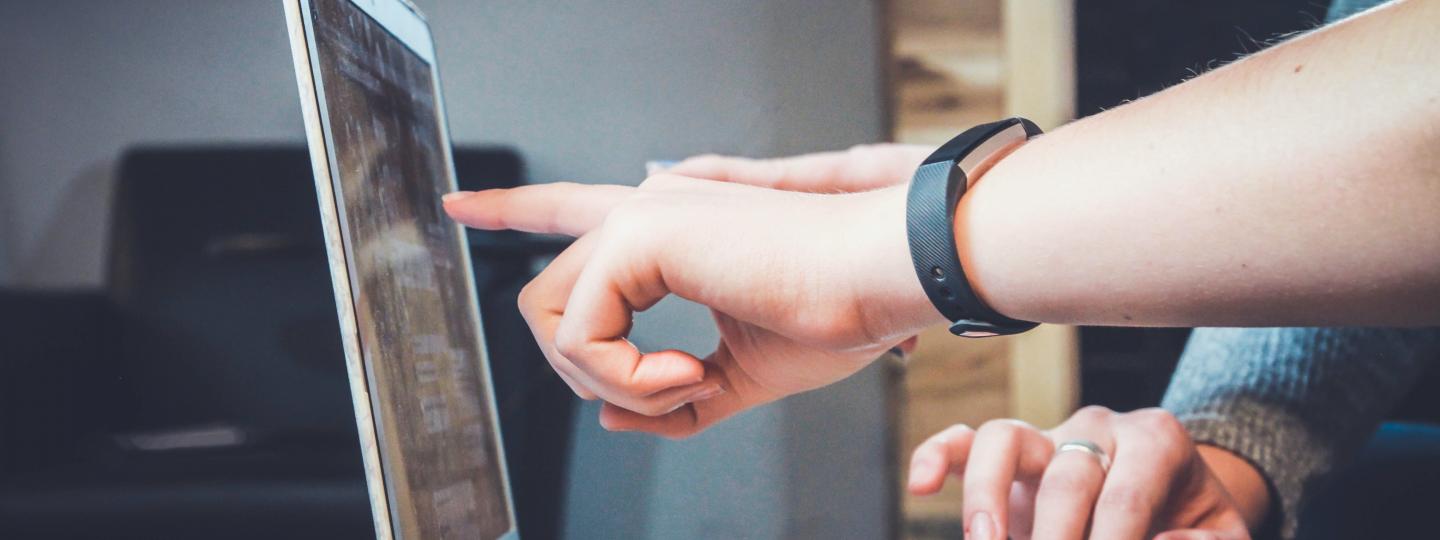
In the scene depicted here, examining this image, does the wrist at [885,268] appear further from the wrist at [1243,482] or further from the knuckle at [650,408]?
the wrist at [1243,482]

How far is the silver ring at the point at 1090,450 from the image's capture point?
23.4 inches

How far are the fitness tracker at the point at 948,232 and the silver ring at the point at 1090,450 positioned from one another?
145 mm

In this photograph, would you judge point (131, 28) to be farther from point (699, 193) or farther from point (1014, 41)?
point (1014, 41)

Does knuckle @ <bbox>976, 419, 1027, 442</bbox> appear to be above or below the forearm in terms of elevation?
below

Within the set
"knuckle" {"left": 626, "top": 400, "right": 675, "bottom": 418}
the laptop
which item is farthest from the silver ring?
the laptop

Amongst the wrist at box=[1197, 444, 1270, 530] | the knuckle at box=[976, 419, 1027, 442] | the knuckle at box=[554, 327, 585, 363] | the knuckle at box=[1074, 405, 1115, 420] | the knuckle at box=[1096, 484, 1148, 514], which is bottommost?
the wrist at box=[1197, 444, 1270, 530]

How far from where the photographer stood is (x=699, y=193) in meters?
0.55

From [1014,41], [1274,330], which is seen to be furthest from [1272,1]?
[1274,330]

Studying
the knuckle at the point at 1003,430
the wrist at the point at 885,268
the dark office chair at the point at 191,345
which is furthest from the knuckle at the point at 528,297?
the dark office chair at the point at 191,345

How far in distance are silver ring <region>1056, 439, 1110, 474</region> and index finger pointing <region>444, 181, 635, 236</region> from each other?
325 millimetres

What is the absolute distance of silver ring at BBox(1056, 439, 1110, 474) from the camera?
1.95ft

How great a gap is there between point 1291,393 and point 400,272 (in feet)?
2.39

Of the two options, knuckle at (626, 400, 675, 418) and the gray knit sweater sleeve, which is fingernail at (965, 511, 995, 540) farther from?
the gray knit sweater sleeve

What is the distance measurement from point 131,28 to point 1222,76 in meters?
1.46
